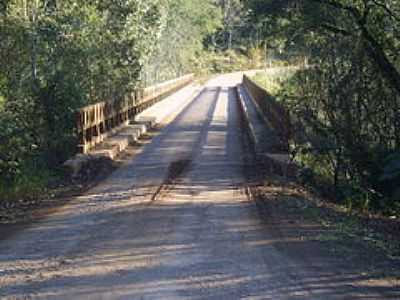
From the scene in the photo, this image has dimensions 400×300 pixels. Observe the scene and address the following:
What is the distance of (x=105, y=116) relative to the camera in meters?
21.6

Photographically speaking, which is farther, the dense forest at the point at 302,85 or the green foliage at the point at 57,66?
the green foliage at the point at 57,66

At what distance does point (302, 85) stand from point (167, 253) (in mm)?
8163

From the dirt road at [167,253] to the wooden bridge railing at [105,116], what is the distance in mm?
3907

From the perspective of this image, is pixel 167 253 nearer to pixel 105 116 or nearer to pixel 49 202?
pixel 49 202

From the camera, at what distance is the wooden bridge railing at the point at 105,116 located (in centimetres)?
1812

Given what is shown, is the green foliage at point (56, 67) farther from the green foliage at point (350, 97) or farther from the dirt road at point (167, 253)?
the green foliage at point (350, 97)

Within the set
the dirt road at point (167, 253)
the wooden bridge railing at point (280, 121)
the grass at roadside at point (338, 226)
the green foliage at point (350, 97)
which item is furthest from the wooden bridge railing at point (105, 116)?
the grass at roadside at point (338, 226)

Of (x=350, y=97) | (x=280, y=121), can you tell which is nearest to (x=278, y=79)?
(x=280, y=121)

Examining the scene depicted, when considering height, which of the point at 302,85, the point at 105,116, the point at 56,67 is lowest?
the point at 105,116

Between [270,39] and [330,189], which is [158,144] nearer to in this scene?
[270,39]

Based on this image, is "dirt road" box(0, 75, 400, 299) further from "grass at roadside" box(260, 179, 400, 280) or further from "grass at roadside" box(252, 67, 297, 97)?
"grass at roadside" box(252, 67, 297, 97)

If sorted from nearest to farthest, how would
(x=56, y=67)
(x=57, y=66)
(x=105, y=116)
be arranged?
(x=105, y=116) → (x=56, y=67) → (x=57, y=66)

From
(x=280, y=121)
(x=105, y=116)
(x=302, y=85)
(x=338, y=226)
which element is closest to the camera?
(x=338, y=226)

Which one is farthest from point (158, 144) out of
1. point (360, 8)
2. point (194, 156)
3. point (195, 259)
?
point (195, 259)
